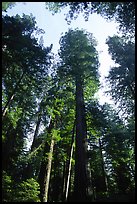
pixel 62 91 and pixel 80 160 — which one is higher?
pixel 62 91

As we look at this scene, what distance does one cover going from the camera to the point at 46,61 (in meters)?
16.2

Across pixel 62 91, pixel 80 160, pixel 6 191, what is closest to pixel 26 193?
pixel 6 191

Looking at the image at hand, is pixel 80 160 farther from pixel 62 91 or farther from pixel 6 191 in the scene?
pixel 62 91

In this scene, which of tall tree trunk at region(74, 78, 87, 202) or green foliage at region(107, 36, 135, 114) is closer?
tall tree trunk at region(74, 78, 87, 202)

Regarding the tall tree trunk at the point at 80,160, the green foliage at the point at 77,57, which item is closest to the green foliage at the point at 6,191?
the tall tree trunk at the point at 80,160

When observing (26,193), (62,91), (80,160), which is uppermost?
(62,91)

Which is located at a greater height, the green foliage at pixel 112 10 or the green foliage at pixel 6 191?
the green foliage at pixel 112 10

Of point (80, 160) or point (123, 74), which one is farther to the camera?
point (123, 74)

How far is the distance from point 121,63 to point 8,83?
10.2 m

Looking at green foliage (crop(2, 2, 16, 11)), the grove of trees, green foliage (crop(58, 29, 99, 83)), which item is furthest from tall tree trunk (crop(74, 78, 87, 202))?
green foliage (crop(2, 2, 16, 11))

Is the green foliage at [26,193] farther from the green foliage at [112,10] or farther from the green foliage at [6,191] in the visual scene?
the green foliage at [112,10]

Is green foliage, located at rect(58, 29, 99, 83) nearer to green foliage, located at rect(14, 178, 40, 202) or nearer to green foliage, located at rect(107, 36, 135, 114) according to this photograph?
green foliage, located at rect(107, 36, 135, 114)

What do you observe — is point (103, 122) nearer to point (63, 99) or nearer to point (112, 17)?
point (63, 99)

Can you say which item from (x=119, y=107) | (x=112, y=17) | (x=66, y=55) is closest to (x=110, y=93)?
(x=119, y=107)
